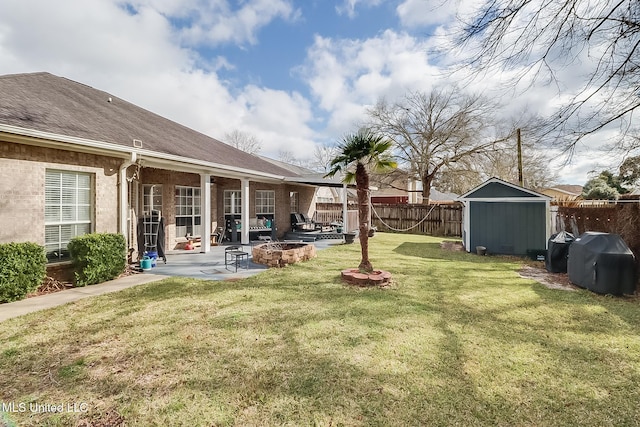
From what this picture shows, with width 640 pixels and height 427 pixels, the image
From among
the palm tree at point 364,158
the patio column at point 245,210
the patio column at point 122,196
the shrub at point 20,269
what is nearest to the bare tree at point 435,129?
the patio column at point 245,210

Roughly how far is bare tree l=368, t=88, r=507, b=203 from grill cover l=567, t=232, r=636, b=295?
15.4m

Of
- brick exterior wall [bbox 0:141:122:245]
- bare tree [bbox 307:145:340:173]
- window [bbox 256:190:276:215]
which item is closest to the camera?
brick exterior wall [bbox 0:141:122:245]

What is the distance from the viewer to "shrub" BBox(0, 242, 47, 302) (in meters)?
5.12

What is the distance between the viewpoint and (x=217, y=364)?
331 cm

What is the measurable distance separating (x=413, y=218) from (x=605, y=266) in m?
12.9

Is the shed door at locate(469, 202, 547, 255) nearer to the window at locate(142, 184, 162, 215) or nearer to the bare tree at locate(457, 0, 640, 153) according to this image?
the bare tree at locate(457, 0, 640, 153)

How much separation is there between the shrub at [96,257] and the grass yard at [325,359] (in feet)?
3.77

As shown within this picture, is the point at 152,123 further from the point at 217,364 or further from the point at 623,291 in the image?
the point at 623,291

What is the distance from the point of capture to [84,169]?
6699mm

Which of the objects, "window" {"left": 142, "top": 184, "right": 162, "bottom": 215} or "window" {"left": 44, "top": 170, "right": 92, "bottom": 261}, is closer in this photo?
"window" {"left": 44, "top": 170, "right": 92, "bottom": 261}

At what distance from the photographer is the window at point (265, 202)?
566 inches

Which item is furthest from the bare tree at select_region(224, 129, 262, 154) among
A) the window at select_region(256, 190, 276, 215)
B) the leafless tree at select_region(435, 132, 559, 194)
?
the window at select_region(256, 190, 276, 215)

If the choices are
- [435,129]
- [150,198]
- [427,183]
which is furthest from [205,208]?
[435,129]

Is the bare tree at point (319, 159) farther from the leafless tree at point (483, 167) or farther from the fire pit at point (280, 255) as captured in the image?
the fire pit at point (280, 255)
